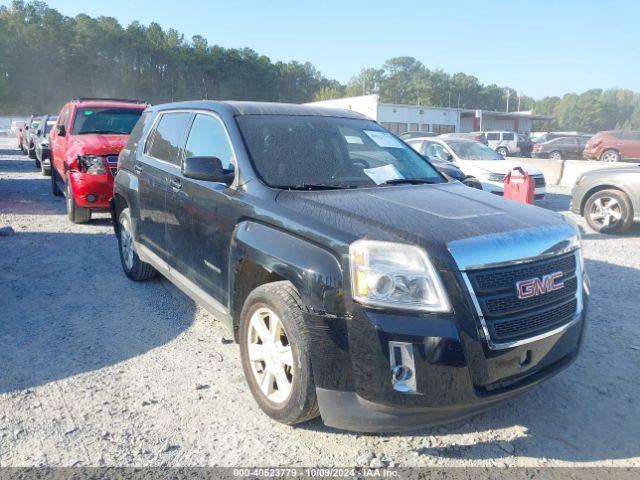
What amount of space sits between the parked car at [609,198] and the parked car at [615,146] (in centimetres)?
1613

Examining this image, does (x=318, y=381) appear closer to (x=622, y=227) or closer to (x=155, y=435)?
(x=155, y=435)

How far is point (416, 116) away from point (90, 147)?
45721 mm

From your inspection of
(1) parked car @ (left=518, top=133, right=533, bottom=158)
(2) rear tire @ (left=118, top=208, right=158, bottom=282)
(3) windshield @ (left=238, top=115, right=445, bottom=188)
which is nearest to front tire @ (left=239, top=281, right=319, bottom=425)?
(3) windshield @ (left=238, top=115, right=445, bottom=188)

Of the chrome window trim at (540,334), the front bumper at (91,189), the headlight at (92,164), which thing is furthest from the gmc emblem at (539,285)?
the headlight at (92,164)

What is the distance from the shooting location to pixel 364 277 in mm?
2396

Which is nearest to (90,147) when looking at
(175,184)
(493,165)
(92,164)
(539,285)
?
(92,164)

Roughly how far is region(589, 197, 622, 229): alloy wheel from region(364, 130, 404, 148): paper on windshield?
596 centimetres

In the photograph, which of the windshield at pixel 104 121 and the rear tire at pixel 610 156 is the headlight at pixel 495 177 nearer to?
the windshield at pixel 104 121

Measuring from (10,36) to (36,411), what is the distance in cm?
8470

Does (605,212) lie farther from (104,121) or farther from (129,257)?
(104,121)

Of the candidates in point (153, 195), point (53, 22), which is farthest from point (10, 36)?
point (153, 195)

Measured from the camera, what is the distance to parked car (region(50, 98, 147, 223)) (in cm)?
778

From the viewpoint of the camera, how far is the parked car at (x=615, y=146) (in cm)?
2248

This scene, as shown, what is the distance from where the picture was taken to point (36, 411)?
3084mm
